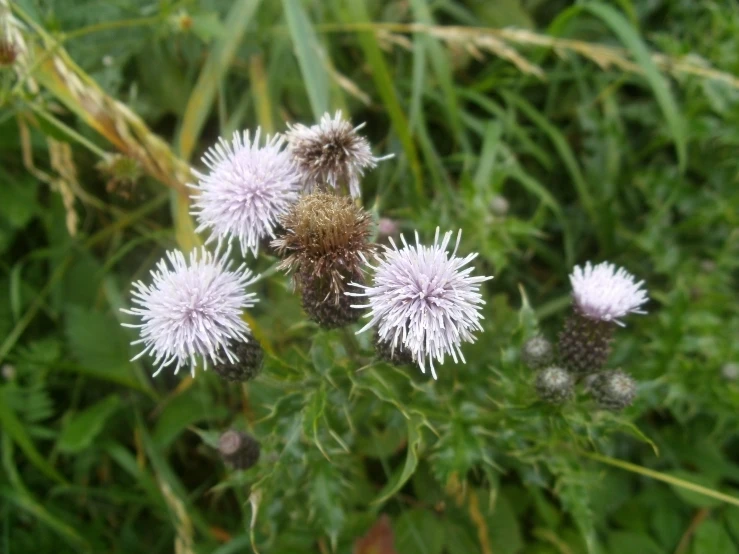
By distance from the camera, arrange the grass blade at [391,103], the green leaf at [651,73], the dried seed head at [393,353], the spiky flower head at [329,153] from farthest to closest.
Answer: the green leaf at [651,73] → the grass blade at [391,103] → the spiky flower head at [329,153] → the dried seed head at [393,353]

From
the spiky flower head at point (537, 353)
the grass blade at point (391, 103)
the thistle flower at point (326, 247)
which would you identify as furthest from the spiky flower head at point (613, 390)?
the grass blade at point (391, 103)

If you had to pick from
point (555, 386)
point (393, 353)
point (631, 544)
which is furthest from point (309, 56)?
point (631, 544)

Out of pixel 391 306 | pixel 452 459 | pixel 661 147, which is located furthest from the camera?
pixel 661 147

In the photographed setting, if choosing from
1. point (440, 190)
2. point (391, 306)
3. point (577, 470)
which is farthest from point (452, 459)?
point (440, 190)

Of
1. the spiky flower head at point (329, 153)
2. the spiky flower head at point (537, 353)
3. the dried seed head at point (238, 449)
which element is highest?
the spiky flower head at point (329, 153)

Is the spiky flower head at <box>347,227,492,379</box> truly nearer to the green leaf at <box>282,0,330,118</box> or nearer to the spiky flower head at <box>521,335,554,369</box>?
the spiky flower head at <box>521,335,554,369</box>

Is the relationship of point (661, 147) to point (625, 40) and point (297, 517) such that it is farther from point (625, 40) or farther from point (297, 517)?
point (297, 517)

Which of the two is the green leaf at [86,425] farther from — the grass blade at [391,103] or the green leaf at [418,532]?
the grass blade at [391,103]
